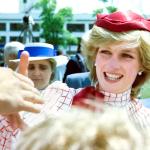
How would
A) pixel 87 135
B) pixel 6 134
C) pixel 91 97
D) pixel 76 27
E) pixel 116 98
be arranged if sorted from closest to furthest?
pixel 87 135
pixel 6 134
pixel 91 97
pixel 116 98
pixel 76 27

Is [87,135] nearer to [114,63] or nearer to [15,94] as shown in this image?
[15,94]

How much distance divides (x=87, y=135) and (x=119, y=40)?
1.49 m

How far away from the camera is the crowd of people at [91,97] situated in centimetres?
90

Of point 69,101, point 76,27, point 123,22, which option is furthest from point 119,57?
point 76,27

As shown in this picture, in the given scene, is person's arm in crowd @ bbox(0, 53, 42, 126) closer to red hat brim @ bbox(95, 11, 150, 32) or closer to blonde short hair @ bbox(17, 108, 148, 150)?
blonde short hair @ bbox(17, 108, 148, 150)

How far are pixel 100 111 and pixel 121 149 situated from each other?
0.11 m

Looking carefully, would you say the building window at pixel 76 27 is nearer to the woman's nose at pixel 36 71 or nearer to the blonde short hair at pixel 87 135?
the woman's nose at pixel 36 71

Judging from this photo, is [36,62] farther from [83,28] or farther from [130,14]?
[83,28]

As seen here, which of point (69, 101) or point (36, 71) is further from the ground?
point (69, 101)

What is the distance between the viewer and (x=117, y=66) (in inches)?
93.7

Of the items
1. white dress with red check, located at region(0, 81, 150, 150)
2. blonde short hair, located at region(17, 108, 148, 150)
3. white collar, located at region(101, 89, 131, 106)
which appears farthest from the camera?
white collar, located at region(101, 89, 131, 106)

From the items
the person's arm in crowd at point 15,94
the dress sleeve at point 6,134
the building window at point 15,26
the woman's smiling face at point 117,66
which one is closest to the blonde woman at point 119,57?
the woman's smiling face at point 117,66

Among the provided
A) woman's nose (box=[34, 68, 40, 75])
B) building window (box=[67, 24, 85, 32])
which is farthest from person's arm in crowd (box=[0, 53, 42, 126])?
building window (box=[67, 24, 85, 32])

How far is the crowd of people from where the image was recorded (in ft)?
2.96
